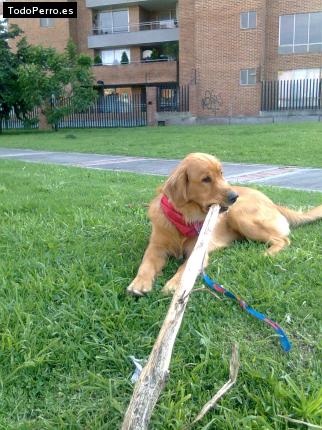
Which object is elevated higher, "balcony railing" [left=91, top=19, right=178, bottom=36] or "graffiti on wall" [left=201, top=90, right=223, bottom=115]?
"balcony railing" [left=91, top=19, right=178, bottom=36]

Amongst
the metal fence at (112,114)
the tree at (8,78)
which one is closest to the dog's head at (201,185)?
the tree at (8,78)

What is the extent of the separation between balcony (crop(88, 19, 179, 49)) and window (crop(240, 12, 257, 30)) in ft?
22.7

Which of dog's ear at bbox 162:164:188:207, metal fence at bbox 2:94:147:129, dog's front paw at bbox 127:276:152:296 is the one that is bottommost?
dog's front paw at bbox 127:276:152:296

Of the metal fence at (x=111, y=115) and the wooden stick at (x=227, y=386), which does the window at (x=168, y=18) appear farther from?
the wooden stick at (x=227, y=386)

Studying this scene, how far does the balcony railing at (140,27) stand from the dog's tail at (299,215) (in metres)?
34.0

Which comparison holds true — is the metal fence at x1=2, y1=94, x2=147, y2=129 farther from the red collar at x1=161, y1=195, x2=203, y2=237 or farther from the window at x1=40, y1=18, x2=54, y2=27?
the red collar at x1=161, y1=195, x2=203, y2=237

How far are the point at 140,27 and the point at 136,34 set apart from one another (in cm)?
117

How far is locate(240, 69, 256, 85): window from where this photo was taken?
97.2ft

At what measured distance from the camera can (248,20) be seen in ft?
95.8

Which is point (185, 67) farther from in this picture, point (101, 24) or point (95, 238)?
point (95, 238)

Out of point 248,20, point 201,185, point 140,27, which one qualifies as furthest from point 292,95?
point 201,185

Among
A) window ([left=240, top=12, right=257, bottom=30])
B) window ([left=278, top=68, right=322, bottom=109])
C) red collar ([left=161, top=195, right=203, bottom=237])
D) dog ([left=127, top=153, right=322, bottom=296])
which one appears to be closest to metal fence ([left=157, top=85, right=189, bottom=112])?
window ([left=240, top=12, right=257, bottom=30])

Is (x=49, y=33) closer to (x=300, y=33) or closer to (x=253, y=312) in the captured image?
(x=300, y=33)

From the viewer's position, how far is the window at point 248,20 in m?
29.1
